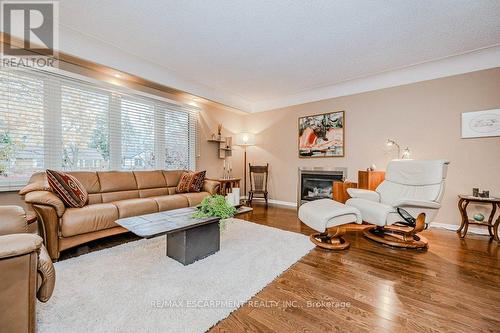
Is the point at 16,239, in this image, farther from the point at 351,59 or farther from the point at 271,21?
the point at 351,59

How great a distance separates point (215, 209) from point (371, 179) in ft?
8.99

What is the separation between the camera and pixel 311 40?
2762 millimetres

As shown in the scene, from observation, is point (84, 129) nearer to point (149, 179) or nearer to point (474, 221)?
point (149, 179)

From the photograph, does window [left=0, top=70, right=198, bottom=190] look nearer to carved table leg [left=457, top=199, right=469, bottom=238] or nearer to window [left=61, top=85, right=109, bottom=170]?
window [left=61, top=85, right=109, bottom=170]

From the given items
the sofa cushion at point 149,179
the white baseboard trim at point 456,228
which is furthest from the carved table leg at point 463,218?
the sofa cushion at point 149,179

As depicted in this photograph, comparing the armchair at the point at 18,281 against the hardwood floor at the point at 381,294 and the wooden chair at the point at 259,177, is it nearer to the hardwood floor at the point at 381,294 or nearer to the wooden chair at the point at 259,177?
the hardwood floor at the point at 381,294

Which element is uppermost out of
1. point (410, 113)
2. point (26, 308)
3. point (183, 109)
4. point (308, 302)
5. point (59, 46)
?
point (59, 46)

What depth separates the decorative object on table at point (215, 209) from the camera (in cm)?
219

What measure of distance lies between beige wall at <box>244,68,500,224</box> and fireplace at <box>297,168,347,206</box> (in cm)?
15

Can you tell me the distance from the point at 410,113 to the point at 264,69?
2.59 meters

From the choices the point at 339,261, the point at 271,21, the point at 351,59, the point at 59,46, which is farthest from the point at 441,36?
the point at 59,46

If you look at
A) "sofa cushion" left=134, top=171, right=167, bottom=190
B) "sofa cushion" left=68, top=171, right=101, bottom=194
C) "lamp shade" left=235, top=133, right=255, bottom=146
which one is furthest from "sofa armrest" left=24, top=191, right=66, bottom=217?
"lamp shade" left=235, top=133, right=255, bottom=146

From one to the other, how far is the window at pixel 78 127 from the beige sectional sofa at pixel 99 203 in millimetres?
311

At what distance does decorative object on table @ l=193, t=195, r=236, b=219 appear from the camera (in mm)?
2191
